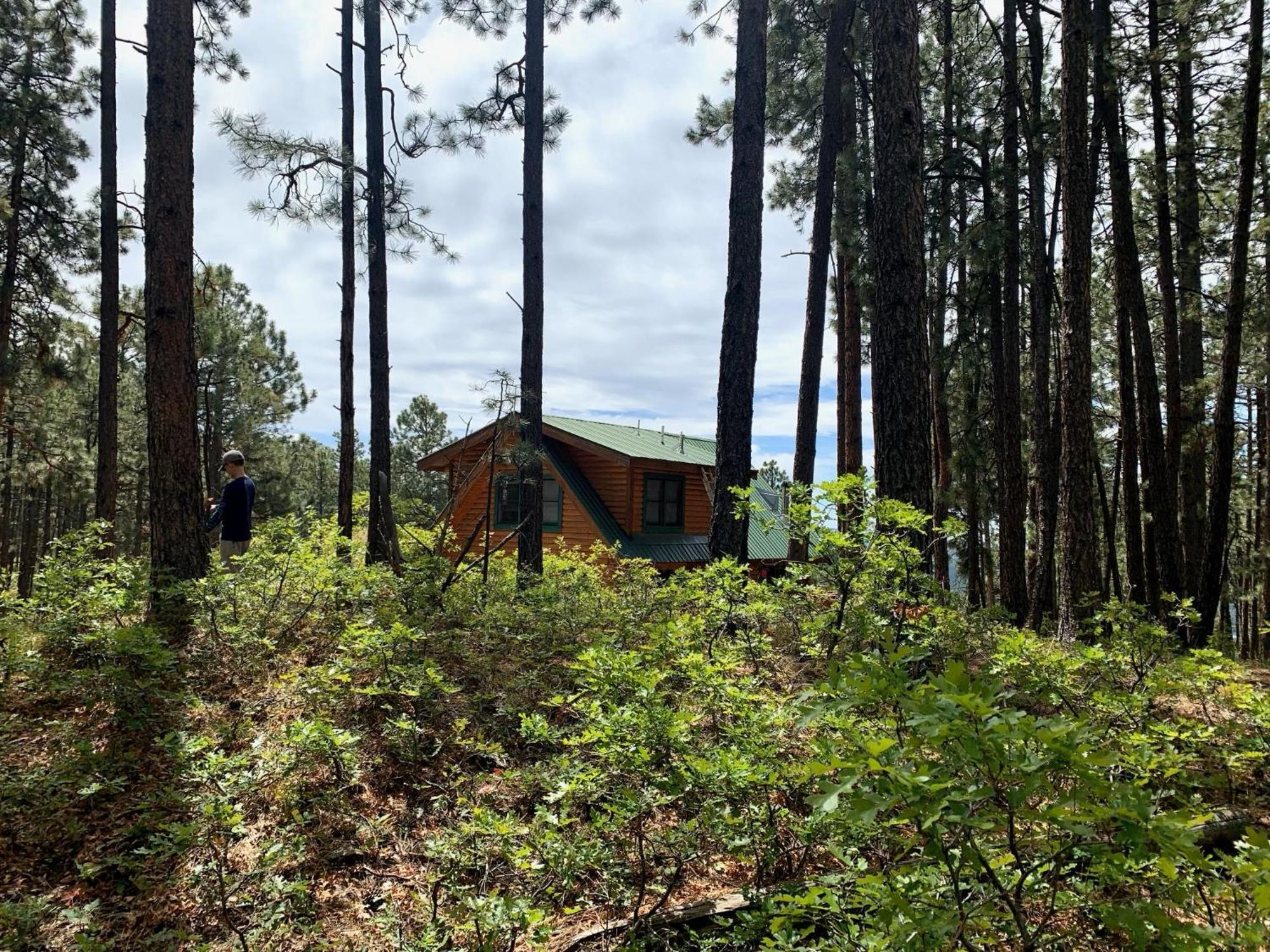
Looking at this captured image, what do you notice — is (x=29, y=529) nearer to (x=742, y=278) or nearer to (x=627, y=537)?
(x=627, y=537)

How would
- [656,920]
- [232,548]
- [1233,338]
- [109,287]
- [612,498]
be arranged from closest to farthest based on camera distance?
1. [656,920]
2. [232,548]
3. [1233,338]
4. [109,287]
5. [612,498]

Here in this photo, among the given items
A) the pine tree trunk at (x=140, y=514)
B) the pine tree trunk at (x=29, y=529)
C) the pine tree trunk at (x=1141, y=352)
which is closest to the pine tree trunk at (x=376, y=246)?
the pine tree trunk at (x=1141, y=352)

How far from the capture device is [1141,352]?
32.1 feet

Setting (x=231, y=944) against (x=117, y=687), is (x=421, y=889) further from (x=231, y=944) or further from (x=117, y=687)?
(x=117, y=687)

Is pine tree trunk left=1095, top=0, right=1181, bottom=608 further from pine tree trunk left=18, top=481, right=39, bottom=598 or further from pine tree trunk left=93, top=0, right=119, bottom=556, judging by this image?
pine tree trunk left=18, top=481, right=39, bottom=598

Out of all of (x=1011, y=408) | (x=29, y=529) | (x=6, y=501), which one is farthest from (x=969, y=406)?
(x=29, y=529)

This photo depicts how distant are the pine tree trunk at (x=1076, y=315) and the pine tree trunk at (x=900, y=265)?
4023 mm

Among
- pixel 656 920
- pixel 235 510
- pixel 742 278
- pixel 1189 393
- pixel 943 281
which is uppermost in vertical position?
pixel 943 281

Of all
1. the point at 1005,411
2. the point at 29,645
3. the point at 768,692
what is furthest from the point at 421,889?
the point at 1005,411

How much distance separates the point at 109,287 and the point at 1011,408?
1562cm

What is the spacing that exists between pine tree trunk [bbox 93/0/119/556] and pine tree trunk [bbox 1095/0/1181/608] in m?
15.9

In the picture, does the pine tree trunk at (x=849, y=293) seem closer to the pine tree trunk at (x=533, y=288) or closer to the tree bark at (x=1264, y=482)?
the pine tree trunk at (x=533, y=288)

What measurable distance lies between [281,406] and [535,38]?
21406mm

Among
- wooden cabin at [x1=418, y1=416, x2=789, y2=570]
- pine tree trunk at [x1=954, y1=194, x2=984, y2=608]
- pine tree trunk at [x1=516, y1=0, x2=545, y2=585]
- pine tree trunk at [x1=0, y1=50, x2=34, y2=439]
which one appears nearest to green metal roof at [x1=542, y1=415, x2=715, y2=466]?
wooden cabin at [x1=418, y1=416, x2=789, y2=570]
